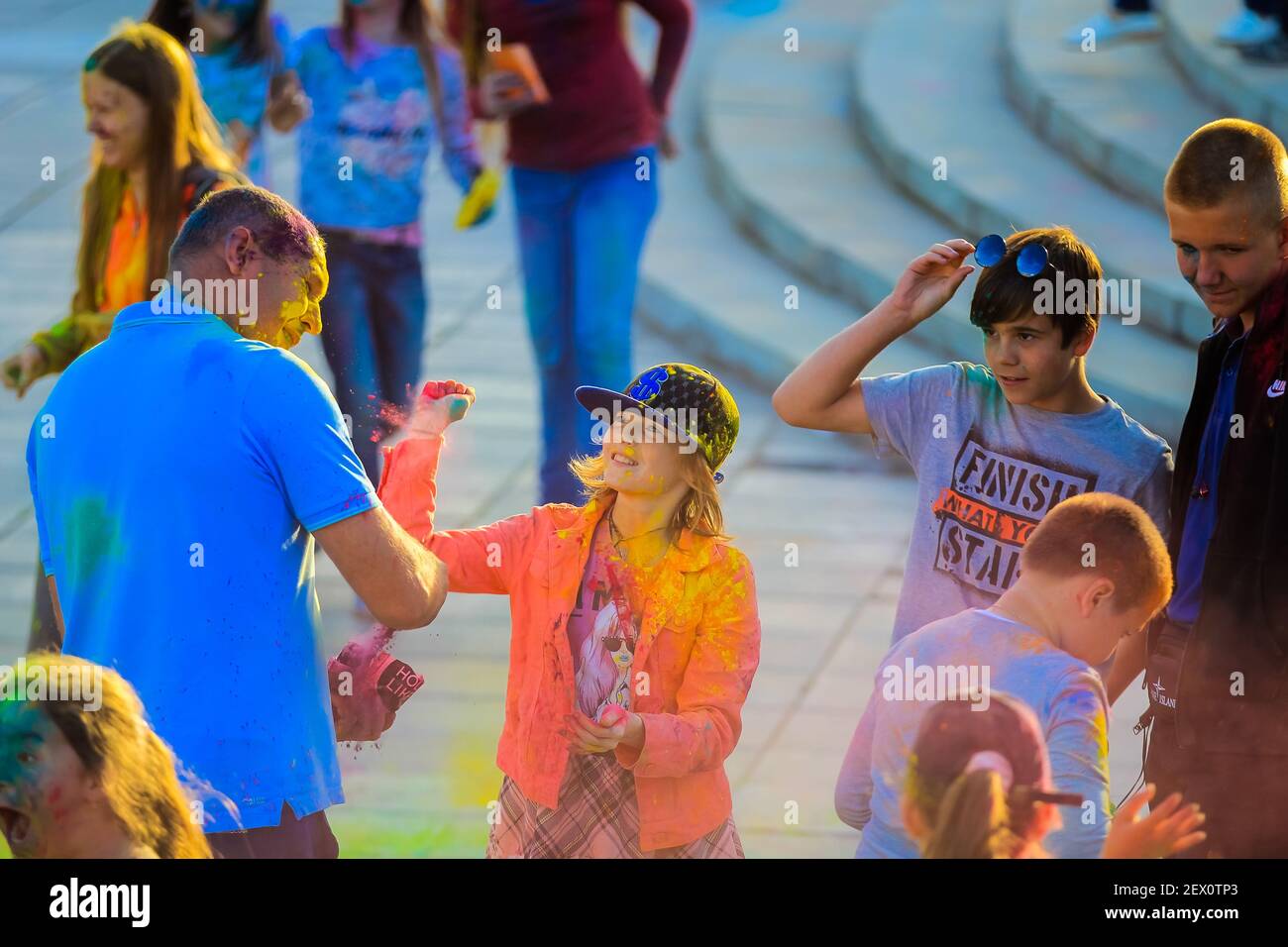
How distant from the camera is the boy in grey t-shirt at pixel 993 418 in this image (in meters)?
3.73

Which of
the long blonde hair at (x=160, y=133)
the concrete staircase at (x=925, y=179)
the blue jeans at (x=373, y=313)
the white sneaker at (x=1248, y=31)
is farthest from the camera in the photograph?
the white sneaker at (x=1248, y=31)

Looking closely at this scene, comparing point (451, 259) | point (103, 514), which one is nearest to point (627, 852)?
point (103, 514)

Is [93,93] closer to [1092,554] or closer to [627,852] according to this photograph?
[627,852]

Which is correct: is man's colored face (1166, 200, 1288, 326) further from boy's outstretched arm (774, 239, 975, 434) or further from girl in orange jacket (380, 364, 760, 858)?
girl in orange jacket (380, 364, 760, 858)

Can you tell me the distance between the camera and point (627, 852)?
3.66 m

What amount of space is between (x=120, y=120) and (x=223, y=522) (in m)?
1.80

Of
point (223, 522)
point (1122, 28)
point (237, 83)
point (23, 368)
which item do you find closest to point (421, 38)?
point (237, 83)

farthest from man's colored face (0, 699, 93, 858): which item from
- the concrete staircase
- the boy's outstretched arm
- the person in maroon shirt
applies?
the concrete staircase

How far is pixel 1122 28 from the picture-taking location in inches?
372

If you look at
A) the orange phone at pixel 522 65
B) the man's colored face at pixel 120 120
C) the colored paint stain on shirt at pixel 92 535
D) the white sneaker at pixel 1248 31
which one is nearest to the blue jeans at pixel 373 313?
the orange phone at pixel 522 65

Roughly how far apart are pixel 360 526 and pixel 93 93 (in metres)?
1.98

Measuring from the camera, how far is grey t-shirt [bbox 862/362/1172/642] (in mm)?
3748

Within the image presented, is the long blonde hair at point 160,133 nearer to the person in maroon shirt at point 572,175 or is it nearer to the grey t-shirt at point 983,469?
the person in maroon shirt at point 572,175

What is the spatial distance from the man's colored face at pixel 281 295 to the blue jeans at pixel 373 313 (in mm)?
2248
